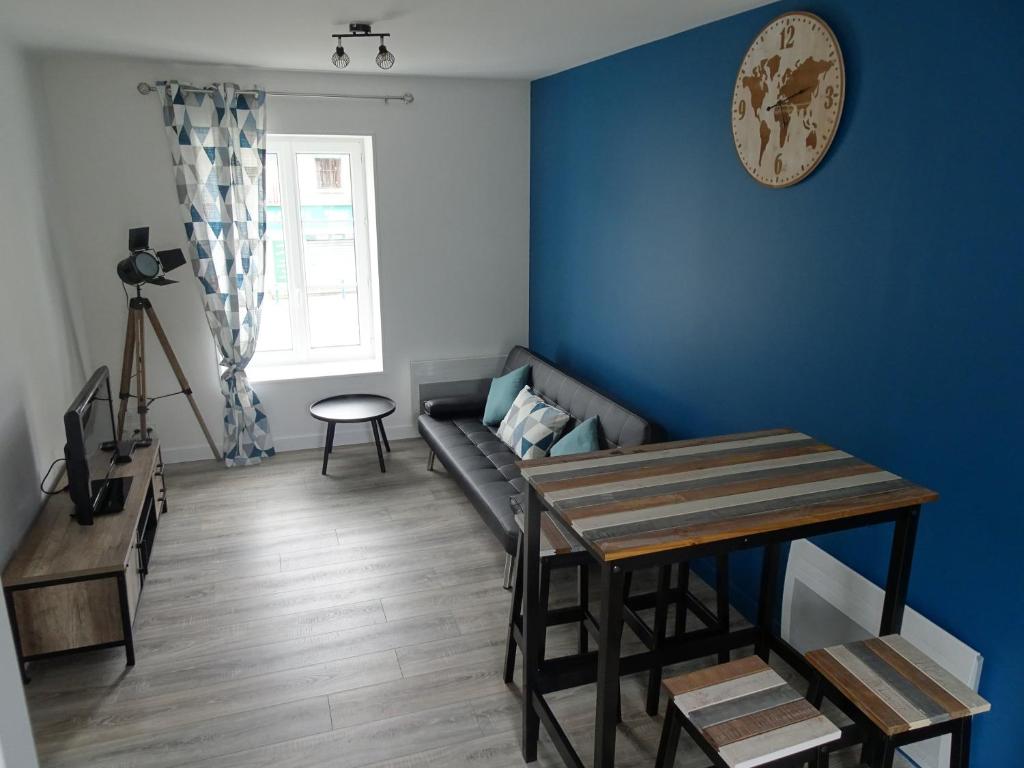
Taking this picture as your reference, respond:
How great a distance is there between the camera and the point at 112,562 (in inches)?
112

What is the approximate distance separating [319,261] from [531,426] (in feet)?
7.23

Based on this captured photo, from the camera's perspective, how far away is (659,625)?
257 cm

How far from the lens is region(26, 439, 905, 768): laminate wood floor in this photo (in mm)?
2521

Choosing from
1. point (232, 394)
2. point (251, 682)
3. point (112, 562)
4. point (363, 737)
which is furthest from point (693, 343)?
point (232, 394)

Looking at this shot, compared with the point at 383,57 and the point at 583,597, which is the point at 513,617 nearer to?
the point at 583,597

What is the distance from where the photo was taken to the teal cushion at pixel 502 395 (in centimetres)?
469

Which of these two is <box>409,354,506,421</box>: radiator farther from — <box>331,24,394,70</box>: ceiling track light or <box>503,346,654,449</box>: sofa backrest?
<box>331,24,394,70</box>: ceiling track light

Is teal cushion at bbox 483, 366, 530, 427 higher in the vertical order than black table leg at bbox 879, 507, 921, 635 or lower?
lower

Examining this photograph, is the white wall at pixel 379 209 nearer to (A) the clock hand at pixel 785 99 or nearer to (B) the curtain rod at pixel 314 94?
(B) the curtain rod at pixel 314 94

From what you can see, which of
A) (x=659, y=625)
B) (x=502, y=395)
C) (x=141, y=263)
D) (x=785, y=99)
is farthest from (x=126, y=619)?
(x=785, y=99)

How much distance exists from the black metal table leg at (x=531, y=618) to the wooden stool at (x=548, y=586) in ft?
0.21

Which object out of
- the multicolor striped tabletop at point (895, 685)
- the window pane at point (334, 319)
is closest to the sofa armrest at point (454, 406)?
the window pane at point (334, 319)

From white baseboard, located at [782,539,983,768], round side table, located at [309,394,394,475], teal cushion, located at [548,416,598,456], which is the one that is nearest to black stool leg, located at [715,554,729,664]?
white baseboard, located at [782,539,983,768]

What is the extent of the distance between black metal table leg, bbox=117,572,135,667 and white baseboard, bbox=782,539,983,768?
2657 millimetres
